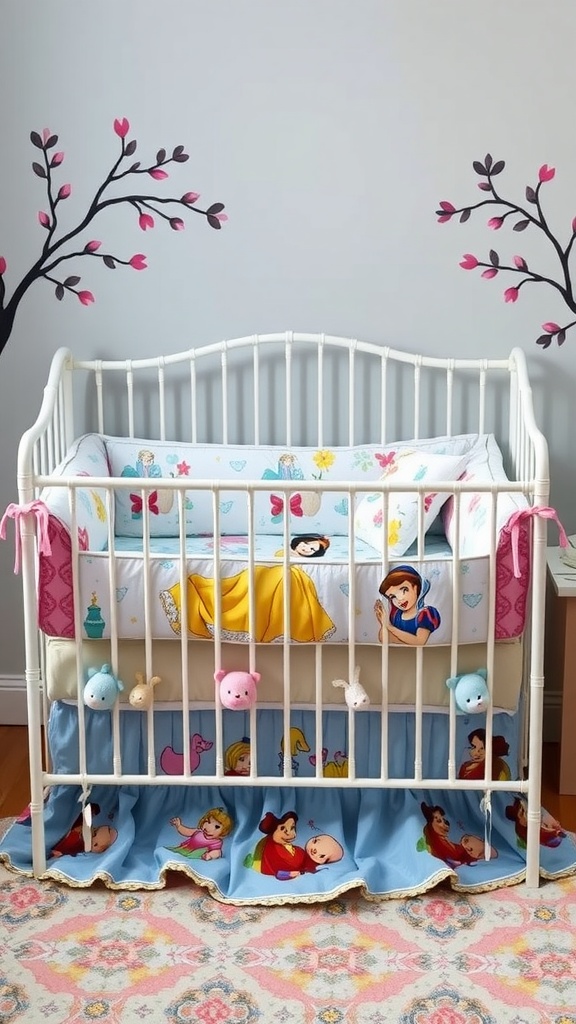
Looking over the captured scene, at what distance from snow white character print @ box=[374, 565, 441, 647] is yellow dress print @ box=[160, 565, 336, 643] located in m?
0.12

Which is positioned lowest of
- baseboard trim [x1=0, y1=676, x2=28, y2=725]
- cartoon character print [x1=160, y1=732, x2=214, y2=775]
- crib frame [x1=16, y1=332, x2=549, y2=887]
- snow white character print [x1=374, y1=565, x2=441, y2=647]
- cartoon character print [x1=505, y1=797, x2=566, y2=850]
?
cartoon character print [x1=505, y1=797, x2=566, y2=850]

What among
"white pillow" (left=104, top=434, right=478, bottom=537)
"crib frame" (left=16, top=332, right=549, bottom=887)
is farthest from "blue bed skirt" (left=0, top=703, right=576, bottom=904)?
"white pillow" (left=104, top=434, right=478, bottom=537)

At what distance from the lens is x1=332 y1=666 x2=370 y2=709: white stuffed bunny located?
7.54ft

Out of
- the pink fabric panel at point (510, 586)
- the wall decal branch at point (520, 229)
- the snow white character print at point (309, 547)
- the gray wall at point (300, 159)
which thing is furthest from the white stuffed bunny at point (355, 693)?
the wall decal branch at point (520, 229)

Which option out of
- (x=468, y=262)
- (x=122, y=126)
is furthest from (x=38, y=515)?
(x=468, y=262)

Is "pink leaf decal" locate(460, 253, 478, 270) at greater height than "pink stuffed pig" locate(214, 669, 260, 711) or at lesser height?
greater

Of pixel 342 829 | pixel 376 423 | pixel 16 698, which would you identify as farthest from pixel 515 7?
pixel 16 698

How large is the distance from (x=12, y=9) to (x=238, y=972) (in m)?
2.26

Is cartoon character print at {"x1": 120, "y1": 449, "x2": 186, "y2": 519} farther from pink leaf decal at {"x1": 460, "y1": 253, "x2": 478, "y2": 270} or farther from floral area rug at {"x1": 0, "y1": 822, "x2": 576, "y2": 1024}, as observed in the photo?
floral area rug at {"x1": 0, "y1": 822, "x2": 576, "y2": 1024}

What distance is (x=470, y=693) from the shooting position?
2293mm

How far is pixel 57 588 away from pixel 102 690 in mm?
220

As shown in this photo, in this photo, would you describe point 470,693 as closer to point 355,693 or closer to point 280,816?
point 355,693

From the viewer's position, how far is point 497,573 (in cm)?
228

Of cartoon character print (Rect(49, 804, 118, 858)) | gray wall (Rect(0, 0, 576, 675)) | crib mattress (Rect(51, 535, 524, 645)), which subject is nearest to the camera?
crib mattress (Rect(51, 535, 524, 645))
